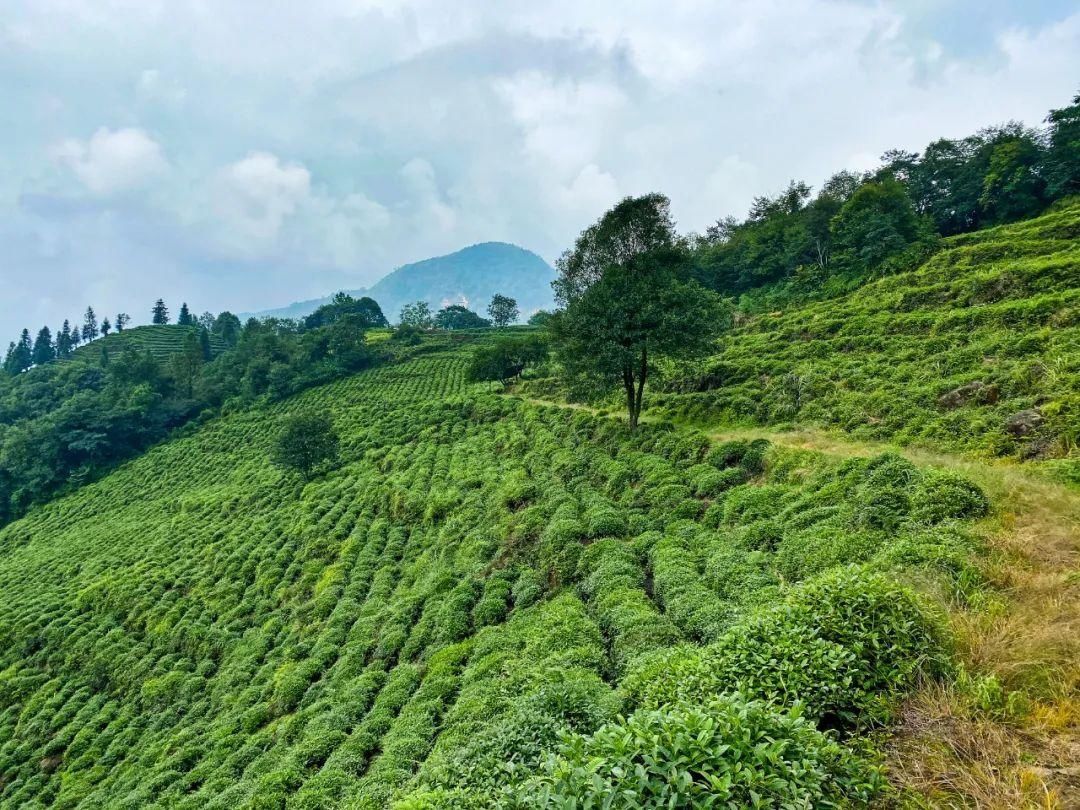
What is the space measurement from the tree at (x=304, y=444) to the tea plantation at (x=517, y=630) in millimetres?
2914

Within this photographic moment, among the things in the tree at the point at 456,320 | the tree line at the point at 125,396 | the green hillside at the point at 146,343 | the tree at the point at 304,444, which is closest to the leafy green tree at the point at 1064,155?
the tree at the point at 304,444

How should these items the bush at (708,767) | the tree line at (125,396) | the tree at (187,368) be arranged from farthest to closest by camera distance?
the tree at (187,368) → the tree line at (125,396) → the bush at (708,767)

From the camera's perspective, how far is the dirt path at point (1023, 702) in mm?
4699

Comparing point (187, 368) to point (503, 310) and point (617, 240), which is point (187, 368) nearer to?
point (617, 240)

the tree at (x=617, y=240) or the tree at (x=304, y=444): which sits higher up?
the tree at (x=617, y=240)

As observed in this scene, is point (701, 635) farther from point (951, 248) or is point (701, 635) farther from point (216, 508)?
point (951, 248)

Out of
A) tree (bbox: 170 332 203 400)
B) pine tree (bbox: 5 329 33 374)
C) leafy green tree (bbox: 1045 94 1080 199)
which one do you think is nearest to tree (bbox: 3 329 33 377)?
pine tree (bbox: 5 329 33 374)

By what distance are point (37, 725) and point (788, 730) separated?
1385 inches

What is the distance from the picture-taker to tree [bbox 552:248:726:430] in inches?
1144

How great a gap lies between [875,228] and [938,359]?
34.8 meters

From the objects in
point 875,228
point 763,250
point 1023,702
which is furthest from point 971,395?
point 763,250

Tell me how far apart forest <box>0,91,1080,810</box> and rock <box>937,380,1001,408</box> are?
132 millimetres

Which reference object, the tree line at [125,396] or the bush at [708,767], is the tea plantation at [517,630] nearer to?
the bush at [708,767]

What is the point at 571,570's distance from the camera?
60.1 feet
